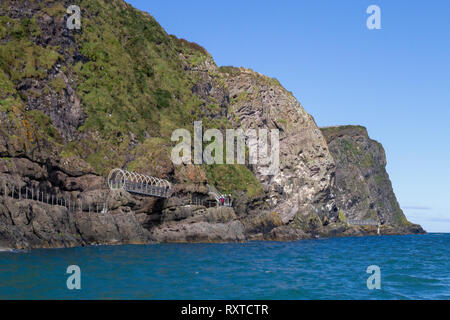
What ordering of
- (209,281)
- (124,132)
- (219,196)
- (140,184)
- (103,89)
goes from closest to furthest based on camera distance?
(209,281), (140,184), (124,132), (103,89), (219,196)

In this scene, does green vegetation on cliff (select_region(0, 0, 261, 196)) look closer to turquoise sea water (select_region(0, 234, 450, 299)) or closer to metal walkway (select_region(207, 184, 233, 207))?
metal walkway (select_region(207, 184, 233, 207))

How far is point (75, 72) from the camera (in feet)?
351

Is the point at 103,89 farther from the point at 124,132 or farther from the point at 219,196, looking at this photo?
the point at 219,196

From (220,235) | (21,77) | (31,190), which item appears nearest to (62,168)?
(31,190)

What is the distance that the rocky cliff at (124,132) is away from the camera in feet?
239

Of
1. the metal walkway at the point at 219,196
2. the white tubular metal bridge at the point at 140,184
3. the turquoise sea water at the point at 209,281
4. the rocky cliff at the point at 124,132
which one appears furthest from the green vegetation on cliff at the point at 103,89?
the turquoise sea water at the point at 209,281

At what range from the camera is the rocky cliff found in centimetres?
7275

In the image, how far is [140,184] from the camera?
90062mm

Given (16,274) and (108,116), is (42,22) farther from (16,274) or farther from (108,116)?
(16,274)

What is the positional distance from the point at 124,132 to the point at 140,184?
61.8ft

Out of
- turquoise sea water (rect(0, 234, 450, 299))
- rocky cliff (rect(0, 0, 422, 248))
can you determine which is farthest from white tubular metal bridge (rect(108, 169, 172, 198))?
turquoise sea water (rect(0, 234, 450, 299))

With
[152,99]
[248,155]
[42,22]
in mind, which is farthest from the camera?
[248,155]

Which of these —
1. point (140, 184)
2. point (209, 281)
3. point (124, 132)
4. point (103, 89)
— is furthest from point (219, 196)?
point (209, 281)
